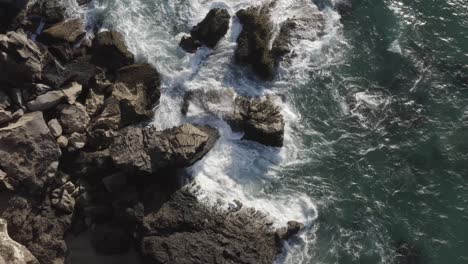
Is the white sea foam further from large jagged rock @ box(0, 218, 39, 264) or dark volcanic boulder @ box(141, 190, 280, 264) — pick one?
large jagged rock @ box(0, 218, 39, 264)

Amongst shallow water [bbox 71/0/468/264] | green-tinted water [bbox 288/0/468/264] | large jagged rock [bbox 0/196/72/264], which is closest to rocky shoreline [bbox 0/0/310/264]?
large jagged rock [bbox 0/196/72/264]

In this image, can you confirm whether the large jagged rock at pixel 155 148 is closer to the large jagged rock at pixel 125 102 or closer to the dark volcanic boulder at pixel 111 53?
the large jagged rock at pixel 125 102

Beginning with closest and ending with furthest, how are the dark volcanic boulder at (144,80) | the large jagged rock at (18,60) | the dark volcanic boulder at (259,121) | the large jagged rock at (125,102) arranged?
1. the large jagged rock at (18,60)
2. the large jagged rock at (125,102)
3. the dark volcanic boulder at (259,121)
4. the dark volcanic boulder at (144,80)

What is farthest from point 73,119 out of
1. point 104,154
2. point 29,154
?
point 29,154

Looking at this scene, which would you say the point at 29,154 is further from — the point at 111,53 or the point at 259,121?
the point at 259,121

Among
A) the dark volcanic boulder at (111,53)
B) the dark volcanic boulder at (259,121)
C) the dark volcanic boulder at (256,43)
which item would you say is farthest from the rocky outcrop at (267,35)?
the dark volcanic boulder at (111,53)

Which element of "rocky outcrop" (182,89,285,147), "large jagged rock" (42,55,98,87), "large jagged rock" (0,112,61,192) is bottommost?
"large jagged rock" (0,112,61,192)
